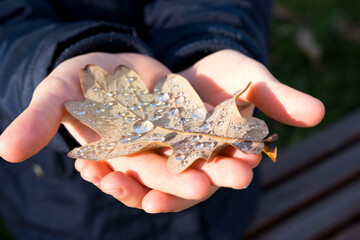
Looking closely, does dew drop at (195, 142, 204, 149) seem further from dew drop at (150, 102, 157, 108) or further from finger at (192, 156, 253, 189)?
dew drop at (150, 102, 157, 108)

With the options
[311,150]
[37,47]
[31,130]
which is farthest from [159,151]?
[311,150]

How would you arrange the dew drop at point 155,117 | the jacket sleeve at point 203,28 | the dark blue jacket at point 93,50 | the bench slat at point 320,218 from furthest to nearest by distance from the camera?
the bench slat at point 320,218, the jacket sleeve at point 203,28, the dark blue jacket at point 93,50, the dew drop at point 155,117

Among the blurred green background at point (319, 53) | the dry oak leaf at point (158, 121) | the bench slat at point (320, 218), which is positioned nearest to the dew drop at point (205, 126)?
the dry oak leaf at point (158, 121)

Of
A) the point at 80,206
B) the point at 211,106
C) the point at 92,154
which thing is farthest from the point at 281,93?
the point at 80,206

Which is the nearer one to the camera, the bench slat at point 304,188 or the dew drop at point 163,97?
the dew drop at point 163,97

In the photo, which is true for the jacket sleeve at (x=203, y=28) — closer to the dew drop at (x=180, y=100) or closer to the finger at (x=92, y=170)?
the dew drop at (x=180, y=100)

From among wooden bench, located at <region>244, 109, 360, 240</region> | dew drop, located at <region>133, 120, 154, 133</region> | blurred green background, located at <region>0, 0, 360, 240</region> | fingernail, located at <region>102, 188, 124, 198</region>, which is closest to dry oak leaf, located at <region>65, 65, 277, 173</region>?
dew drop, located at <region>133, 120, 154, 133</region>

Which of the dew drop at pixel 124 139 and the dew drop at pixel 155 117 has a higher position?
the dew drop at pixel 124 139

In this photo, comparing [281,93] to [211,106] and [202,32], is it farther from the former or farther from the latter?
[202,32]
